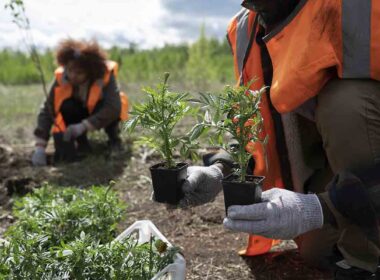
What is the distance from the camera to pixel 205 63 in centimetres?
988

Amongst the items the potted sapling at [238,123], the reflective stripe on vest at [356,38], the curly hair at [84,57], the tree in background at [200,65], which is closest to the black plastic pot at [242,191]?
the potted sapling at [238,123]

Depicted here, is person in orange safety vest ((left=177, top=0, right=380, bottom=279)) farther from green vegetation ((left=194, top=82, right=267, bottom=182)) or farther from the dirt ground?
the dirt ground

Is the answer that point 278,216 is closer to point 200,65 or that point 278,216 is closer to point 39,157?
point 39,157

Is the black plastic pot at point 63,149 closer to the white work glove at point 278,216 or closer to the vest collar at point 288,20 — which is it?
the vest collar at point 288,20

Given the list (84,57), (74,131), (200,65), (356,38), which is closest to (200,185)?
(356,38)

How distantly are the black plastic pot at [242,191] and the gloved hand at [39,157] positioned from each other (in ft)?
10.7

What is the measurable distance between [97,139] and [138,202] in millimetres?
2006

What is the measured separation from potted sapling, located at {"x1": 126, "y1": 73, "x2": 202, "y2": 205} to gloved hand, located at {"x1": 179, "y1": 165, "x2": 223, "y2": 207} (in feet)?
0.28

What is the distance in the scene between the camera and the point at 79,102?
4.83 meters

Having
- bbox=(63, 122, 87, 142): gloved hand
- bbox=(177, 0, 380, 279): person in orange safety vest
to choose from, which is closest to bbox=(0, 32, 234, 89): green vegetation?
bbox=(63, 122, 87, 142): gloved hand

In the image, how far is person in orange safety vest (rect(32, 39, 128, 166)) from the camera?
15.1 ft

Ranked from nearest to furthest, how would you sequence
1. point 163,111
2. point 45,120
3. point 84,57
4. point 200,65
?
point 163,111 < point 84,57 < point 45,120 < point 200,65

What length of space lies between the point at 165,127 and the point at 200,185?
37cm

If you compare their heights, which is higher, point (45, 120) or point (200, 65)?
point (200, 65)
